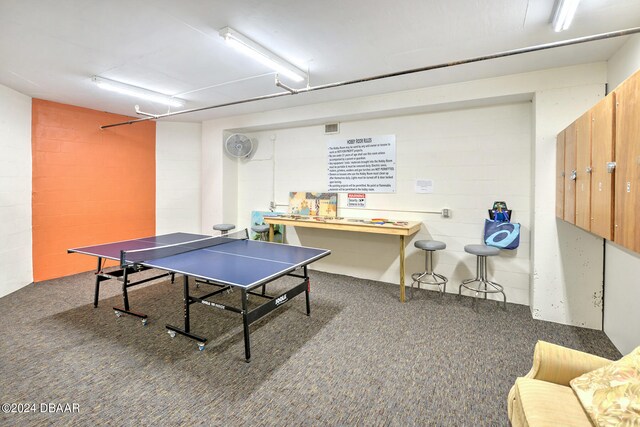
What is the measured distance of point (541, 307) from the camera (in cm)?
349

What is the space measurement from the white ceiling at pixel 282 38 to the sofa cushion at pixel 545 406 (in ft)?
8.45

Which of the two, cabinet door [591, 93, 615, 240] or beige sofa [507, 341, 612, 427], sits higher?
cabinet door [591, 93, 615, 240]

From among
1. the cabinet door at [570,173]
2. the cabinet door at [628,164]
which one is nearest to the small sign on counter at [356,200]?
the cabinet door at [570,173]

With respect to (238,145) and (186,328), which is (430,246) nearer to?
(186,328)

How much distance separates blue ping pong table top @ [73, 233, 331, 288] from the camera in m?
2.60

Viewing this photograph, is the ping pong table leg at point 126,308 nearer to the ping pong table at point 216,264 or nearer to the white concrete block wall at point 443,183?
the ping pong table at point 216,264

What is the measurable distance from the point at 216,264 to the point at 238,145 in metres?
3.49

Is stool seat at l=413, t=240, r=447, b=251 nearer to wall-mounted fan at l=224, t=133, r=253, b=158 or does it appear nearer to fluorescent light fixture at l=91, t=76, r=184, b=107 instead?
wall-mounted fan at l=224, t=133, r=253, b=158

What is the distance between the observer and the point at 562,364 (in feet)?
5.48

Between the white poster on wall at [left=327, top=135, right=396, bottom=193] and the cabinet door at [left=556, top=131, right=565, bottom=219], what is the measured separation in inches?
80.5

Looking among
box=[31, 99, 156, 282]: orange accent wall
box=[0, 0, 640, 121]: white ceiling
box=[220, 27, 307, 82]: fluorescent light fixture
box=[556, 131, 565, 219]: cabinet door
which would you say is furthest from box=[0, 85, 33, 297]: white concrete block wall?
box=[556, 131, 565, 219]: cabinet door

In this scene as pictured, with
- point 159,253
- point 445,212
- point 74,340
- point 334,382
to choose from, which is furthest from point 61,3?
point 445,212

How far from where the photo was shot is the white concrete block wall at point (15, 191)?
4.18 meters

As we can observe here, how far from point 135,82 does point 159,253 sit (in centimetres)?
232
